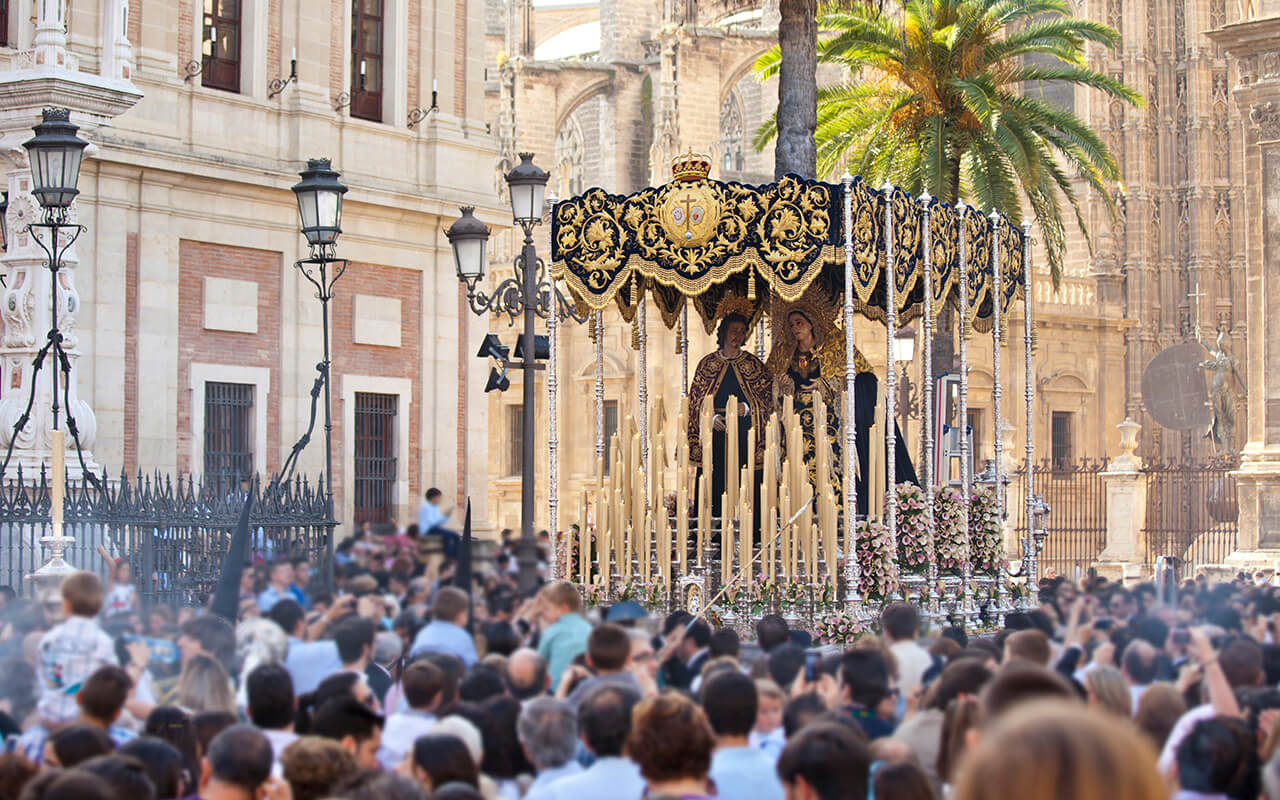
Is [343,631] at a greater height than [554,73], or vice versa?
[554,73]

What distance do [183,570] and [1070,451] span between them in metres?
26.2

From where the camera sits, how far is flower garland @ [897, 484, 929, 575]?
14.2 meters

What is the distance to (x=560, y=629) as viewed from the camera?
745cm

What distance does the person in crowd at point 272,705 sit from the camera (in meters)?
5.78

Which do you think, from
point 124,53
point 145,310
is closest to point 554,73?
point 145,310

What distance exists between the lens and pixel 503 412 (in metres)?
37.8

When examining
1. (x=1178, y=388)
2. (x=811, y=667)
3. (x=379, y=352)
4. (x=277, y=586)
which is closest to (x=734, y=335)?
(x=811, y=667)

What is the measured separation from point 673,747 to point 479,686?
5.43 ft

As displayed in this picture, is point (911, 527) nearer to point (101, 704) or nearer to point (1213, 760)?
point (1213, 760)

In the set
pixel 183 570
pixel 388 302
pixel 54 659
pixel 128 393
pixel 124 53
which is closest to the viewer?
pixel 54 659

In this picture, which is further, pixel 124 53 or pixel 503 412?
pixel 503 412

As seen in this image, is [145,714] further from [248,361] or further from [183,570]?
[248,361]

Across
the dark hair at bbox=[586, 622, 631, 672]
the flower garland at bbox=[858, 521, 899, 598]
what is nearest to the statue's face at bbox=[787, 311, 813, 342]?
the flower garland at bbox=[858, 521, 899, 598]

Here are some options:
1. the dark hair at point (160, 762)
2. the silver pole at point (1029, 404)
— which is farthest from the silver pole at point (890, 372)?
the dark hair at point (160, 762)
